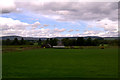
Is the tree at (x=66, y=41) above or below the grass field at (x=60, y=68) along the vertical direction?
above

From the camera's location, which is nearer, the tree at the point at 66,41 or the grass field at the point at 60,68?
the grass field at the point at 60,68

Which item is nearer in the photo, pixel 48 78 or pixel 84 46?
pixel 48 78

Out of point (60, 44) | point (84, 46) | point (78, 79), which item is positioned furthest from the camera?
point (60, 44)

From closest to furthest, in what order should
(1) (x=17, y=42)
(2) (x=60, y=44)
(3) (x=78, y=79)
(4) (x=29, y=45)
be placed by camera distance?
1. (3) (x=78, y=79)
2. (1) (x=17, y=42)
3. (4) (x=29, y=45)
4. (2) (x=60, y=44)

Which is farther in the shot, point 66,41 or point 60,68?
point 66,41

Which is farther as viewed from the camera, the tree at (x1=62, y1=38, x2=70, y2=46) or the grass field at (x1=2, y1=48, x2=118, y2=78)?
the tree at (x1=62, y1=38, x2=70, y2=46)

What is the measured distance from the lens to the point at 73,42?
38.8 meters

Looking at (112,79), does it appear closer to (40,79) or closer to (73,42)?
(40,79)

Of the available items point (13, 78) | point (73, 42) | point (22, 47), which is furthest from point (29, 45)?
point (13, 78)

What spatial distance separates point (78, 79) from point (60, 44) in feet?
114

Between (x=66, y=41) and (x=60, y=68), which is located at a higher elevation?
(x=66, y=41)

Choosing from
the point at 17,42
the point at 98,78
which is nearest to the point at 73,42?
the point at 17,42

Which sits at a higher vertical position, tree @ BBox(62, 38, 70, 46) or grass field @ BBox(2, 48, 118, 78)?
tree @ BBox(62, 38, 70, 46)

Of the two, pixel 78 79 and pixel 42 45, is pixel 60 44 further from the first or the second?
pixel 78 79
